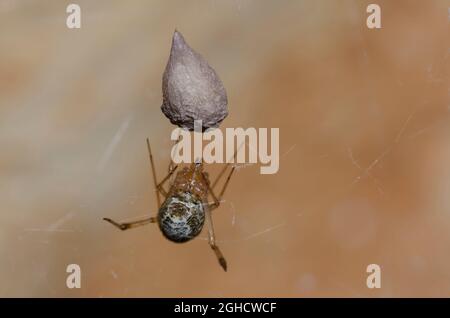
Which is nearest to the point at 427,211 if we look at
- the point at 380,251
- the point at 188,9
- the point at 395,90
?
the point at 380,251

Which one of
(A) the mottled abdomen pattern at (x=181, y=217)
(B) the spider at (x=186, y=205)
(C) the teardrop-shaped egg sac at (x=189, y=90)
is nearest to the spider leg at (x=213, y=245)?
(B) the spider at (x=186, y=205)

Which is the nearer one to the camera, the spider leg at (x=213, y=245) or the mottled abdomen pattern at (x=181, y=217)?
the mottled abdomen pattern at (x=181, y=217)

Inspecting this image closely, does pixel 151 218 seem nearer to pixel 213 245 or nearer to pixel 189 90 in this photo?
pixel 213 245

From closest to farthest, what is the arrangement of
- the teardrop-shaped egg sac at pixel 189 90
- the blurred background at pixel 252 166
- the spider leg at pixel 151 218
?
the teardrop-shaped egg sac at pixel 189 90, the spider leg at pixel 151 218, the blurred background at pixel 252 166

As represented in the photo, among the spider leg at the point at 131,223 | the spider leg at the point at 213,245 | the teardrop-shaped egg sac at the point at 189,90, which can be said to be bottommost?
the spider leg at the point at 213,245

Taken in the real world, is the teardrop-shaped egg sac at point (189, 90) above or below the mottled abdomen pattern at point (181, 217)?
above

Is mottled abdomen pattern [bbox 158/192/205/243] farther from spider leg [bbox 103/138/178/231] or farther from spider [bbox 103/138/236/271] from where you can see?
spider leg [bbox 103/138/178/231]

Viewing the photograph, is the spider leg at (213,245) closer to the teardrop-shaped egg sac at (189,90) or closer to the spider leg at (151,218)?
the spider leg at (151,218)

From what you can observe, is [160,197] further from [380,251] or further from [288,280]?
[380,251]

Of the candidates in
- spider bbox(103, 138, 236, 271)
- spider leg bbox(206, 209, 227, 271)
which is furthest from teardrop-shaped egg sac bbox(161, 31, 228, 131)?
spider leg bbox(206, 209, 227, 271)
